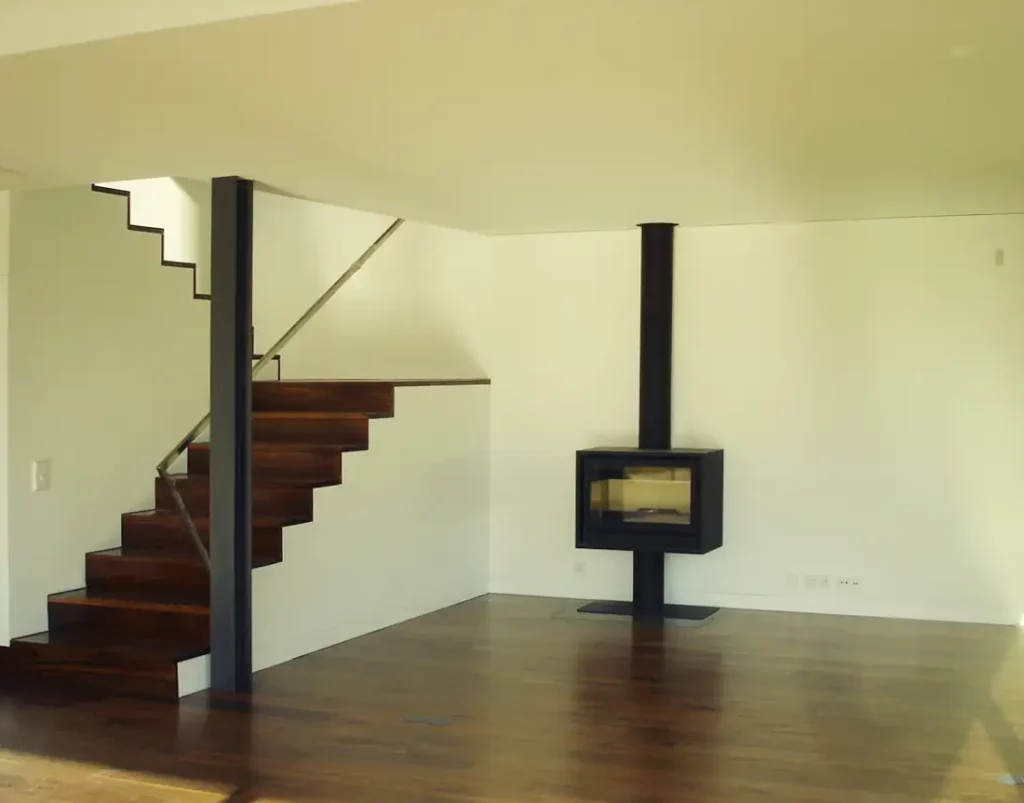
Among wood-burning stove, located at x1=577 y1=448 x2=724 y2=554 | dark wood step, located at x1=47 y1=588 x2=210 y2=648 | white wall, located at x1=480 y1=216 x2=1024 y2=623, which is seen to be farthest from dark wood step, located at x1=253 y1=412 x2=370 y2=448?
white wall, located at x1=480 y1=216 x2=1024 y2=623

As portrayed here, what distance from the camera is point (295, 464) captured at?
18.9 feet

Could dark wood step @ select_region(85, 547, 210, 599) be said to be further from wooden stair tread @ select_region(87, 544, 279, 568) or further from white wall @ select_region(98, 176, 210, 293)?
white wall @ select_region(98, 176, 210, 293)

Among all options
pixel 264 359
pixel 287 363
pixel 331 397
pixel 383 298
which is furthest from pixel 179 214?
pixel 383 298

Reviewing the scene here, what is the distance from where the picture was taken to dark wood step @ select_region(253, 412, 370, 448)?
5.89 meters

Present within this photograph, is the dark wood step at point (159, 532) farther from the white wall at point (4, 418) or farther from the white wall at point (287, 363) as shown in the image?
the white wall at point (4, 418)

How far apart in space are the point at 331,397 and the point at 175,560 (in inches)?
47.4

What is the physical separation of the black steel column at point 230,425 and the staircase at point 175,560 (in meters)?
0.19

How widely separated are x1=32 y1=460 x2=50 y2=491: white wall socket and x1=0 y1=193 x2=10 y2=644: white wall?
0.49 feet

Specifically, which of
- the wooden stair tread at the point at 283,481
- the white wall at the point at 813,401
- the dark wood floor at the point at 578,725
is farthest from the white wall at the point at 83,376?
the white wall at the point at 813,401

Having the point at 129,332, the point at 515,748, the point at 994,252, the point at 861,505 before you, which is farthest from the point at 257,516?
the point at 994,252

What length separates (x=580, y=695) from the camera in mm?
4793

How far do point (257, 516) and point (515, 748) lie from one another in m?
1.94

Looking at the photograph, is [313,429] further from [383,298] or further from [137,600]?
[383,298]

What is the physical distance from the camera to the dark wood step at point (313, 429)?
5.89 m
